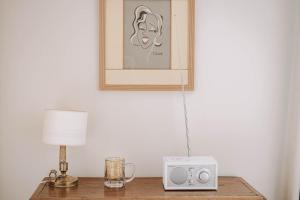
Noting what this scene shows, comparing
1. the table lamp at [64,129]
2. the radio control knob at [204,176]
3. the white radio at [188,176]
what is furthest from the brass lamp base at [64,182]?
the radio control knob at [204,176]

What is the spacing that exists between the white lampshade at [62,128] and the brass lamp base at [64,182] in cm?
22

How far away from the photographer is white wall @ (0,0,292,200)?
2.13 meters

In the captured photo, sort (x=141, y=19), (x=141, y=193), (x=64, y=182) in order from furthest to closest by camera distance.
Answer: (x=141, y=19)
(x=64, y=182)
(x=141, y=193)

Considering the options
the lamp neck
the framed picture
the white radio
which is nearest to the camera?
the white radio

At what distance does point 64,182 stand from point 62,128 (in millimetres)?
293

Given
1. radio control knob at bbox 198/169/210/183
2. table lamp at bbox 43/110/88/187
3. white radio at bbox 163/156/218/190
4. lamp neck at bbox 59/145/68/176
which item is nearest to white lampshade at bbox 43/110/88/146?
table lamp at bbox 43/110/88/187

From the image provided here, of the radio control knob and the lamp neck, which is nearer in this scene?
the radio control knob

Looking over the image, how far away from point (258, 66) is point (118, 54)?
81cm

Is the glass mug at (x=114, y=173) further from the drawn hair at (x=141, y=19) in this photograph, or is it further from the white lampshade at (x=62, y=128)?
the drawn hair at (x=141, y=19)

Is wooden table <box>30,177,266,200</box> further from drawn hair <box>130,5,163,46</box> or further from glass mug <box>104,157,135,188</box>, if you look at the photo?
drawn hair <box>130,5,163,46</box>

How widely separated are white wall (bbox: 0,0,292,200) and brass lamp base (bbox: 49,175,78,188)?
0.20m

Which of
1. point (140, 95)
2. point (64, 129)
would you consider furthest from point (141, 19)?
point (64, 129)

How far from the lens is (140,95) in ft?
7.10

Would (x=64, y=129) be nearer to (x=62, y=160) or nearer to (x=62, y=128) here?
(x=62, y=128)
